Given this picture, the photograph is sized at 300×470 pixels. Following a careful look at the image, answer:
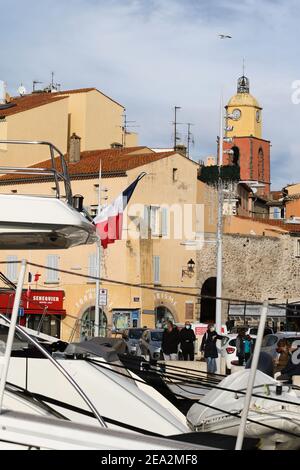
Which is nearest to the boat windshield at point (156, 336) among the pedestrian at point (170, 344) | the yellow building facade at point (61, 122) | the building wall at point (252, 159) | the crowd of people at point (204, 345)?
the crowd of people at point (204, 345)

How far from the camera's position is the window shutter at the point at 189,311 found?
55825 mm

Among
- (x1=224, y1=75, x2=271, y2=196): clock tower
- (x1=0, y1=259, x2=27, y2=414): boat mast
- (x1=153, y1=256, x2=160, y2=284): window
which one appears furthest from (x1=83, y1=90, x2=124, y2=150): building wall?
(x1=224, y1=75, x2=271, y2=196): clock tower

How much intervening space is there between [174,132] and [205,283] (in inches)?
516

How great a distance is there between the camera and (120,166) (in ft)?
187

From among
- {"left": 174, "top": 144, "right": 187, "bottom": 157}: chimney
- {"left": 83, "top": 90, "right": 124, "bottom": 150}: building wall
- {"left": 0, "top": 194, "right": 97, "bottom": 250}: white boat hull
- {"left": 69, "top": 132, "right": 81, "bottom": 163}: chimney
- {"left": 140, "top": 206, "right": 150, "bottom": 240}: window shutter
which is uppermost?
{"left": 83, "top": 90, "right": 124, "bottom": 150}: building wall

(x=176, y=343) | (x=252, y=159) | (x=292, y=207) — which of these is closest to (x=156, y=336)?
(x=176, y=343)

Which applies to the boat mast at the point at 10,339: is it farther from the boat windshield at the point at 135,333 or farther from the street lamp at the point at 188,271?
the street lamp at the point at 188,271

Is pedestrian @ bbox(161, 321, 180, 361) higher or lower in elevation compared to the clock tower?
lower

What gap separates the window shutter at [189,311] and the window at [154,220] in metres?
4.07

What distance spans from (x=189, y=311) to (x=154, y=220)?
5122 mm

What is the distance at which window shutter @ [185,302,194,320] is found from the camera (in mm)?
55825

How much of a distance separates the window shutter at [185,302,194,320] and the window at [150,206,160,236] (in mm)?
4065

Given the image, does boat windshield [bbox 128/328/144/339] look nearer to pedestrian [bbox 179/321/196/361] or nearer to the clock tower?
pedestrian [bbox 179/321/196/361]
